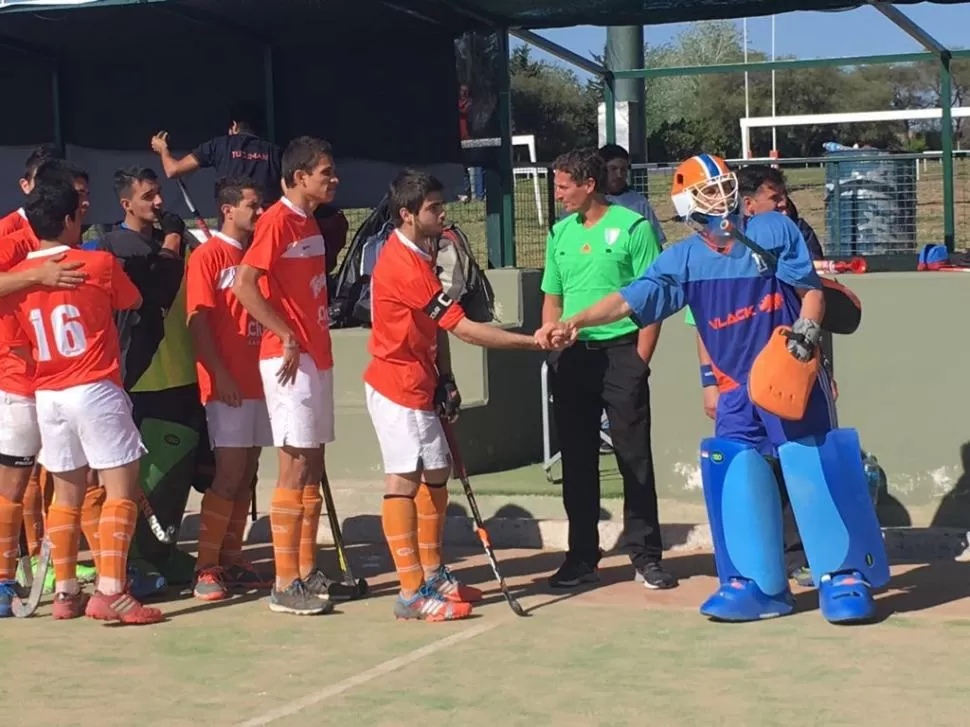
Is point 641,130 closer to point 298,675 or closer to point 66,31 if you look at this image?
point 66,31

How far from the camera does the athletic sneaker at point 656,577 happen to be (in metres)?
7.87

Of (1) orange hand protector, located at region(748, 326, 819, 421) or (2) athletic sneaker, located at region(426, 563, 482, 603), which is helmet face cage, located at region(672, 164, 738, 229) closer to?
(1) orange hand protector, located at region(748, 326, 819, 421)

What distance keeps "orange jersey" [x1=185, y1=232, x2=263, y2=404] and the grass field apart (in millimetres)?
1079

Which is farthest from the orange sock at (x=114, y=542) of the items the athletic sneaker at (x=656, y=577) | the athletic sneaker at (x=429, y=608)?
the athletic sneaker at (x=656, y=577)

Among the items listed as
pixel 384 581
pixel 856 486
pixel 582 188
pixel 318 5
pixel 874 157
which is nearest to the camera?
pixel 856 486

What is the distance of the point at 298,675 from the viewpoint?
6488 mm

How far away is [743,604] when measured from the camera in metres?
7.10

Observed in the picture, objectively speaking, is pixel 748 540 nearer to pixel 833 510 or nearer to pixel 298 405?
pixel 833 510

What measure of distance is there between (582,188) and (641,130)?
452cm

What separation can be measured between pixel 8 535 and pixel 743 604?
351 cm

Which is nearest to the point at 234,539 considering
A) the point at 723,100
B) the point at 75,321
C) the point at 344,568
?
the point at 344,568

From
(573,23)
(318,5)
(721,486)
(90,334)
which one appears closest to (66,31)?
(318,5)

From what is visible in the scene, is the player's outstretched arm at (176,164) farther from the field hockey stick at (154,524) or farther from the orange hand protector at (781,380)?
the orange hand protector at (781,380)

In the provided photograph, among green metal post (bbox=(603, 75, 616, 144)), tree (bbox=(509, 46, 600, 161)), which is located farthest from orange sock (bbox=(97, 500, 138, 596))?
tree (bbox=(509, 46, 600, 161))
